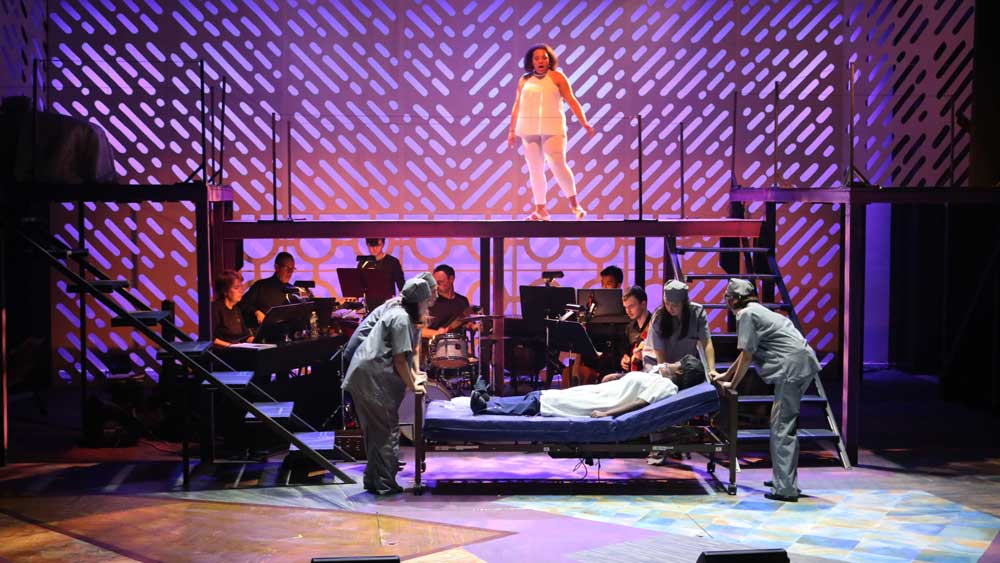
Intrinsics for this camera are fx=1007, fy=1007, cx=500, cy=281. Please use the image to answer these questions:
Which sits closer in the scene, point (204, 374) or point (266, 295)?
point (204, 374)

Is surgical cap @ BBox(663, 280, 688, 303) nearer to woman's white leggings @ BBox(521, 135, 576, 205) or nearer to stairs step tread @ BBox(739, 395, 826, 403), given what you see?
stairs step tread @ BBox(739, 395, 826, 403)

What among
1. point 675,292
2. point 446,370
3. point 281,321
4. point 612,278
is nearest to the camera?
point 675,292

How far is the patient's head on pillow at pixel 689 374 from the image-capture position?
7.02 m

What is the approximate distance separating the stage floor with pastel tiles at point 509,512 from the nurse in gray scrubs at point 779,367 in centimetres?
25

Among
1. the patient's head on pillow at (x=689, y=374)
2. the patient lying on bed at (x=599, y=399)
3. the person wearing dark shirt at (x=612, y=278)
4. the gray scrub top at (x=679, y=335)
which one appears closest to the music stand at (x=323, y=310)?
the patient lying on bed at (x=599, y=399)

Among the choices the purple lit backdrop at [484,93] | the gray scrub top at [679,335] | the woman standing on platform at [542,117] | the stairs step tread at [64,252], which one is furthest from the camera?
the purple lit backdrop at [484,93]

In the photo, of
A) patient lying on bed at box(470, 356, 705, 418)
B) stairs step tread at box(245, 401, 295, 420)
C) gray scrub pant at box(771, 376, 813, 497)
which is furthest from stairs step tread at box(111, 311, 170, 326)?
gray scrub pant at box(771, 376, 813, 497)

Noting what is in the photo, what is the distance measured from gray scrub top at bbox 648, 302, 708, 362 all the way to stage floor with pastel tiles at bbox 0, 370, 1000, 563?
0.90 meters

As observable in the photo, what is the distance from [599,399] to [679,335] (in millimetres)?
852

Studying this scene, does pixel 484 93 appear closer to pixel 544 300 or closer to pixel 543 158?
pixel 543 158

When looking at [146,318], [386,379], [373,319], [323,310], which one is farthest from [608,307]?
[146,318]

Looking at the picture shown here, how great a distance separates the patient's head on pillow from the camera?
23.0ft

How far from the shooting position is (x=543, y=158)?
9.40 m

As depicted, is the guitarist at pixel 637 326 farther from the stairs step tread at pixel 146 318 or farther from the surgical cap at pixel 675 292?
the stairs step tread at pixel 146 318
